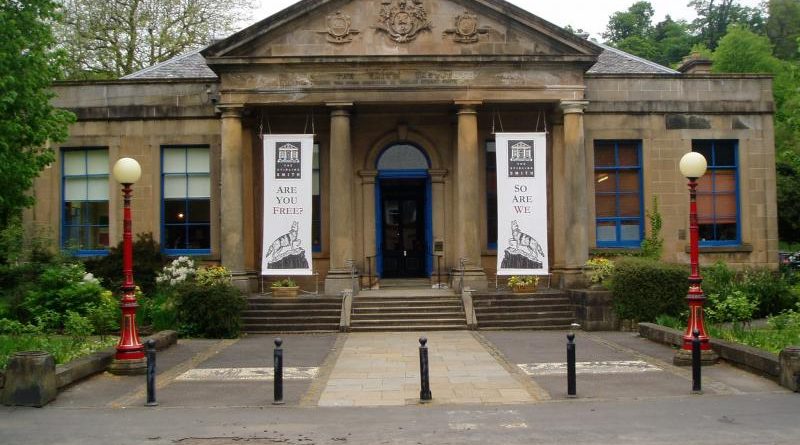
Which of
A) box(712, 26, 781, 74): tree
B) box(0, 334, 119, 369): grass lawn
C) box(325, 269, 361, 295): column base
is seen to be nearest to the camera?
box(0, 334, 119, 369): grass lawn

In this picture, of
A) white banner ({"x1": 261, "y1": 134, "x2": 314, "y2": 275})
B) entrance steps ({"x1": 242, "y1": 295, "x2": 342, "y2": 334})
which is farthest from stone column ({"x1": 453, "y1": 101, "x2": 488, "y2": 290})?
white banner ({"x1": 261, "y1": 134, "x2": 314, "y2": 275})

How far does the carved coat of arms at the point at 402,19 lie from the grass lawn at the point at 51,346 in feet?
38.6

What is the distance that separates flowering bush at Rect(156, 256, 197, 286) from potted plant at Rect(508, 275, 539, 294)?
879cm

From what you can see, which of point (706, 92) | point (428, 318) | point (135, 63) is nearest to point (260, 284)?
point (428, 318)

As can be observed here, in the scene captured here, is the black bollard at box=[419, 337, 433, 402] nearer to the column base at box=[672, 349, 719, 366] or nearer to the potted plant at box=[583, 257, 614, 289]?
the column base at box=[672, 349, 719, 366]

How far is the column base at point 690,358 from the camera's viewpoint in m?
13.5

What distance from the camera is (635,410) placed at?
10305mm

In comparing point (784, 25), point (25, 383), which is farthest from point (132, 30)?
point (784, 25)

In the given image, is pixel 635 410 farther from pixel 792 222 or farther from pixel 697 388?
pixel 792 222

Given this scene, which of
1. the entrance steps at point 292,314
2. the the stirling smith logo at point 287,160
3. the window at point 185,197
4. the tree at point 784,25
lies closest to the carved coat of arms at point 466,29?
the the stirling smith logo at point 287,160

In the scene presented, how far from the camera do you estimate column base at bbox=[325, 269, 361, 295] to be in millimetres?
21516

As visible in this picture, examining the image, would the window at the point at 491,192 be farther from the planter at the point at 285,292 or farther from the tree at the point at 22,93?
the tree at the point at 22,93

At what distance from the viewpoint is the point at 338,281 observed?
21.5 meters

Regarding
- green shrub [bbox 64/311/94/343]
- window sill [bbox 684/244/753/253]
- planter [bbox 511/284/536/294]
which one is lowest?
green shrub [bbox 64/311/94/343]
